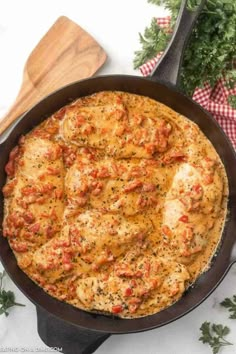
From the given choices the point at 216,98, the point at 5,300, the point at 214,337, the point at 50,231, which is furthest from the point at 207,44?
the point at 5,300

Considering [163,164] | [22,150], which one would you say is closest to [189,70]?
[163,164]

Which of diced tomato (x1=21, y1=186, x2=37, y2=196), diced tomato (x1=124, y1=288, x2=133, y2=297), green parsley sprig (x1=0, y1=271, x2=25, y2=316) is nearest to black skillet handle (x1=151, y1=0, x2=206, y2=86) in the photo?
diced tomato (x1=21, y1=186, x2=37, y2=196)

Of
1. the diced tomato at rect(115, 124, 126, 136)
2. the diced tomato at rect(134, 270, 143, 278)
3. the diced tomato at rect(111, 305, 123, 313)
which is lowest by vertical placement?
the diced tomato at rect(111, 305, 123, 313)

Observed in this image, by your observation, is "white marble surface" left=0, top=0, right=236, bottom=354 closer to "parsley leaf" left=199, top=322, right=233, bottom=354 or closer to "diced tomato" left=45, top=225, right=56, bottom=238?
"parsley leaf" left=199, top=322, right=233, bottom=354

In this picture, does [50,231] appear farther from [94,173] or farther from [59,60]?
[59,60]

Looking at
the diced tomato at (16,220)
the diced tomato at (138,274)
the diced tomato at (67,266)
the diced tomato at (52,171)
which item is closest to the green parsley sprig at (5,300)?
the diced tomato at (16,220)

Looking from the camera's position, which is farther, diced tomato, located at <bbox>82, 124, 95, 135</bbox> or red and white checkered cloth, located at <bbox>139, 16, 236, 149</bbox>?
red and white checkered cloth, located at <bbox>139, 16, 236, 149</bbox>

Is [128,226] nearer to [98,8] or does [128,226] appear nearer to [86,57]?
[86,57]

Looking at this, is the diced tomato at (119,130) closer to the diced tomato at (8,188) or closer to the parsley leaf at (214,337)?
the diced tomato at (8,188)
